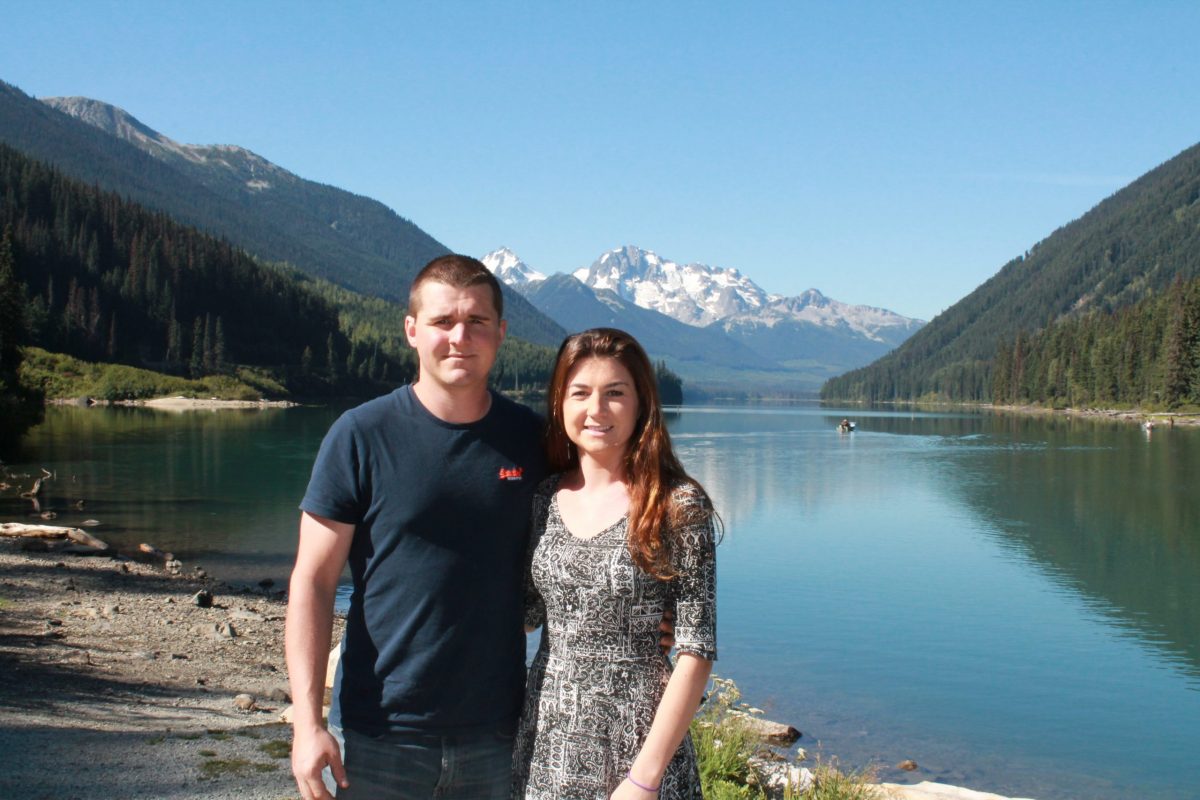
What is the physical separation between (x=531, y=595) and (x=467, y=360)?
93 centimetres

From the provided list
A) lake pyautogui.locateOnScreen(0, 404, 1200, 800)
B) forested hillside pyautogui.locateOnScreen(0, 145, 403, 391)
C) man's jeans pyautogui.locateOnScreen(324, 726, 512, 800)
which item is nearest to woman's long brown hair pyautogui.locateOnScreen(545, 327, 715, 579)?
man's jeans pyautogui.locateOnScreen(324, 726, 512, 800)

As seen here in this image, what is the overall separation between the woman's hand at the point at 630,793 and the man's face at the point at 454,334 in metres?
1.49

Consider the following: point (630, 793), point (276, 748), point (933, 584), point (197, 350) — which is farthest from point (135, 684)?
point (197, 350)

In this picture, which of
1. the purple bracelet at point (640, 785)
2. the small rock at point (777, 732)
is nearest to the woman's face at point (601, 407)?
the purple bracelet at point (640, 785)

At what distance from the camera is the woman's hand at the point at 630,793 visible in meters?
3.38

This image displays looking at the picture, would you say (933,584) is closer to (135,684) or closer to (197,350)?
(135,684)

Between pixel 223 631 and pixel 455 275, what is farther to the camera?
pixel 223 631

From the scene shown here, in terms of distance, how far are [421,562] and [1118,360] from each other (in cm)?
12690

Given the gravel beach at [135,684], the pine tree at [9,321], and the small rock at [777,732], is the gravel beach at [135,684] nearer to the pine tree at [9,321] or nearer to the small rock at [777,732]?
the small rock at [777,732]

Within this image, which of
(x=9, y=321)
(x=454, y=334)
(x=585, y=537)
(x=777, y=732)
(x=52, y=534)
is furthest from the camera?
(x=9, y=321)

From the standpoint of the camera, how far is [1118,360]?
116 meters

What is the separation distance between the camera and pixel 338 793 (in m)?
3.61

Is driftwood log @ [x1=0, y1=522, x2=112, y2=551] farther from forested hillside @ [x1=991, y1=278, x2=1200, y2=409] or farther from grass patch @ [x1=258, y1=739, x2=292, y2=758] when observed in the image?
forested hillside @ [x1=991, y1=278, x2=1200, y2=409]

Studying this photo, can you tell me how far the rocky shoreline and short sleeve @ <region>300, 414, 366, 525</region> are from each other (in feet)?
13.9
